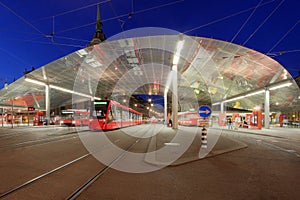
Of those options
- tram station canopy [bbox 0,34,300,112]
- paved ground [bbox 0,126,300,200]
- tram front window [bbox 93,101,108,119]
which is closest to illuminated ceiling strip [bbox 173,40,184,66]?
tram station canopy [bbox 0,34,300,112]

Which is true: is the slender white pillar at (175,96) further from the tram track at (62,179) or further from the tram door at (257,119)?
the tram track at (62,179)

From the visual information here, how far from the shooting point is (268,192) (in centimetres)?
420

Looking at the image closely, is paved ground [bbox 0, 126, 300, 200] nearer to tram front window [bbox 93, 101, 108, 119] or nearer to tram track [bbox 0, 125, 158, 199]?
tram track [bbox 0, 125, 158, 199]

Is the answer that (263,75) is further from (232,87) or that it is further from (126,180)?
(126,180)

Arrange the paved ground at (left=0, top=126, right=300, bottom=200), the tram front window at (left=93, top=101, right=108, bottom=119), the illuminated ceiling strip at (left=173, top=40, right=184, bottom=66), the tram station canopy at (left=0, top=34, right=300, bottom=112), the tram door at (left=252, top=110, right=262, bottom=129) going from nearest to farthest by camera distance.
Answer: the paved ground at (left=0, top=126, right=300, bottom=200), the tram front window at (left=93, top=101, right=108, bottom=119), the illuminated ceiling strip at (left=173, top=40, right=184, bottom=66), the tram station canopy at (left=0, top=34, right=300, bottom=112), the tram door at (left=252, top=110, right=262, bottom=129)

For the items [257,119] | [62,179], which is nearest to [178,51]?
[257,119]

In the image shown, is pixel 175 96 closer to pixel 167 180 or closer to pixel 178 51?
pixel 178 51

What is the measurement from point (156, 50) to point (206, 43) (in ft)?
18.9

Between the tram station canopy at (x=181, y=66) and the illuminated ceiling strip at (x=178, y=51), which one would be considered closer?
the illuminated ceiling strip at (x=178, y=51)

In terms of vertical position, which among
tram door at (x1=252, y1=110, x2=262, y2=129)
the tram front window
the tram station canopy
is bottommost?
tram door at (x1=252, y1=110, x2=262, y2=129)

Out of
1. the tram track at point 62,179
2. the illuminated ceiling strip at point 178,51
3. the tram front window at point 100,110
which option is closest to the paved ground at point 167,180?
the tram track at point 62,179

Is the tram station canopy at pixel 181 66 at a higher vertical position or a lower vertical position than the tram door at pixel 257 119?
higher

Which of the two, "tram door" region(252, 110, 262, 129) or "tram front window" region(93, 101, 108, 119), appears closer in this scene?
"tram front window" region(93, 101, 108, 119)

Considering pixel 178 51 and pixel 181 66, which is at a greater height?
pixel 178 51
